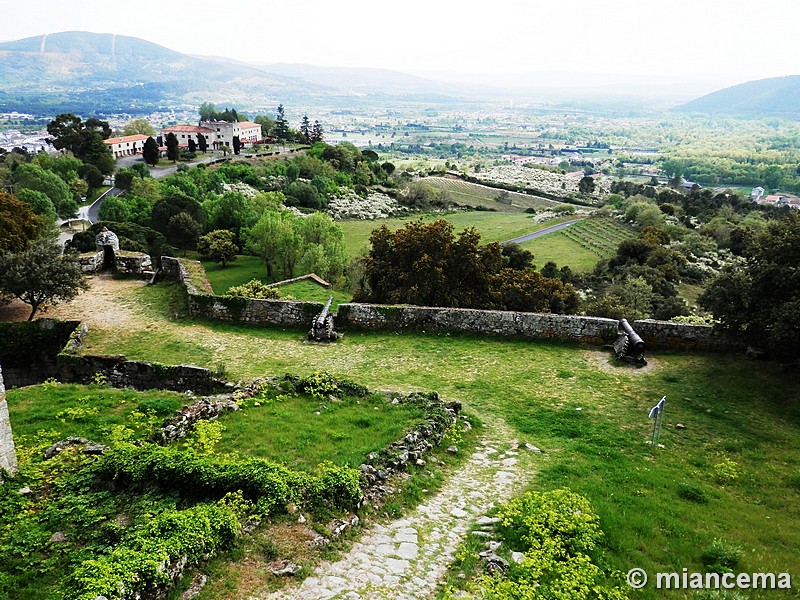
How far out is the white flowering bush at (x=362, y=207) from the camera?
3346 inches

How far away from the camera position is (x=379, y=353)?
55.1 ft

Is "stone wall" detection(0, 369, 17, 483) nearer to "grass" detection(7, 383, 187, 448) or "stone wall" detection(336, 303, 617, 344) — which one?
"grass" detection(7, 383, 187, 448)

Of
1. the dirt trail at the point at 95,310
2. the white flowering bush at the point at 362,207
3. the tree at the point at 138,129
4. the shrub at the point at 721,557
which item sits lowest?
the white flowering bush at the point at 362,207

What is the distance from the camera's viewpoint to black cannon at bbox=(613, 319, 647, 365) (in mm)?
15758

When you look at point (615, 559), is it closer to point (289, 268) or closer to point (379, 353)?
point (379, 353)

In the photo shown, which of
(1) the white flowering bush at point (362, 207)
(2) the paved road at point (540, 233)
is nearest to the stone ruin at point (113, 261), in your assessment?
(2) the paved road at point (540, 233)

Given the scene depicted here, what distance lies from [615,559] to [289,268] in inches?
1523

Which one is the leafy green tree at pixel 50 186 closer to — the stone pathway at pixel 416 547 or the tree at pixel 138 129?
the stone pathway at pixel 416 547

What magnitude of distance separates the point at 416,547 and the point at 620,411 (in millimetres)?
7083

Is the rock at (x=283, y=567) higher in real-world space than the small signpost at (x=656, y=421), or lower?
lower

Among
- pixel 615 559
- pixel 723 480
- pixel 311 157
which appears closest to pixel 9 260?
pixel 615 559

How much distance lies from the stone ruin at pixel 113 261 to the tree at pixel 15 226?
2633 millimetres

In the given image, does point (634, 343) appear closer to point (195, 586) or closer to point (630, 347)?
point (630, 347)

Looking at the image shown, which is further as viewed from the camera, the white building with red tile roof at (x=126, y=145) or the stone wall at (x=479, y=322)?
the white building with red tile roof at (x=126, y=145)
